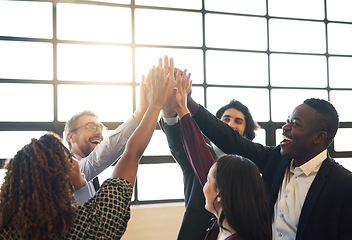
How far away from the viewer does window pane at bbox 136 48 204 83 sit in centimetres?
347

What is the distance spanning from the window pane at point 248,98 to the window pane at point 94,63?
2.91ft

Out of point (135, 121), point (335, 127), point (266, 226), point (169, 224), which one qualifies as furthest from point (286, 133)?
point (169, 224)

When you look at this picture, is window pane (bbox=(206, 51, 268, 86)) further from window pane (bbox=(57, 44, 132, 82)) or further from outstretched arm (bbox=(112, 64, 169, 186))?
outstretched arm (bbox=(112, 64, 169, 186))

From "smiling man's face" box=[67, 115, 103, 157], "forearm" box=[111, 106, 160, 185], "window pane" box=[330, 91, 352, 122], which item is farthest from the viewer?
"window pane" box=[330, 91, 352, 122]

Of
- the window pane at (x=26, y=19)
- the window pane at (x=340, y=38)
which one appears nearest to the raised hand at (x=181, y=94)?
the window pane at (x=26, y=19)

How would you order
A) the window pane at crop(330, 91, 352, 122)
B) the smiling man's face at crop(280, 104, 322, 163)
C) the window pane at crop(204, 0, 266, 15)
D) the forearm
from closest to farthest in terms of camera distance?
the forearm
the smiling man's face at crop(280, 104, 322, 163)
the window pane at crop(204, 0, 266, 15)
the window pane at crop(330, 91, 352, 122)

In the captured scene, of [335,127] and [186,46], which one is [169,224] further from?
[335,127]

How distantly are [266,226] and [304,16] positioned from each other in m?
3.36

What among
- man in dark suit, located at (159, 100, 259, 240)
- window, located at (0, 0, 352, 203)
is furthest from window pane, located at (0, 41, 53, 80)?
man in dark suit, located at (159, 100, 259, 240)

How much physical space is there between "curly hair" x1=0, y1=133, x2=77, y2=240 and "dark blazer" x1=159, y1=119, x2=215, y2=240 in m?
0.77

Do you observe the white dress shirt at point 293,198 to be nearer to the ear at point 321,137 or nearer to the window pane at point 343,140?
the ear at point 321,137

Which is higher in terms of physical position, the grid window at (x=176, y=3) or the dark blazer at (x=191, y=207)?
the grid window at (x=176, y=3)

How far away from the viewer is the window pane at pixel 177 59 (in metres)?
3.47

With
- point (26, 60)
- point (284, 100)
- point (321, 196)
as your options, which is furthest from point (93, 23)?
point (321, 196)
